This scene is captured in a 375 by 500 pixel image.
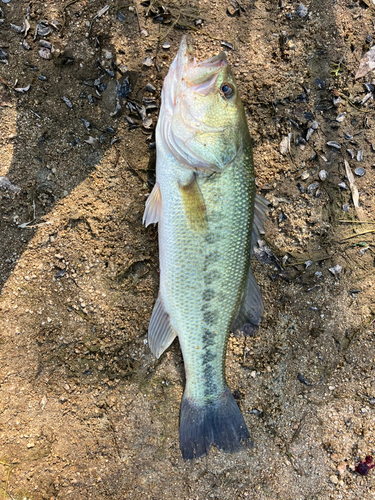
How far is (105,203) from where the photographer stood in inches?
105

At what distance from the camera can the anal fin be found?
2.57 m

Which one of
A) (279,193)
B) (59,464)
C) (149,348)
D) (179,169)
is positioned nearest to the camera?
(179,169)

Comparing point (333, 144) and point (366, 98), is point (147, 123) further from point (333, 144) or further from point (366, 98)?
point (366, 98)

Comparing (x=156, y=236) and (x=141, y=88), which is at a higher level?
(x=141, y=88)

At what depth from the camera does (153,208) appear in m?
2.50

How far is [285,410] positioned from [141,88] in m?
3.10

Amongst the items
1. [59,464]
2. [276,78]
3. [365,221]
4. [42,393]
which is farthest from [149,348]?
[276,78]

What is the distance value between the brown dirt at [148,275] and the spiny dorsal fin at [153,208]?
0.75ft

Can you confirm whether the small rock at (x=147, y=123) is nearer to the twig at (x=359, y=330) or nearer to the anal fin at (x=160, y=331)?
the anal fin at (x=160, y=331)

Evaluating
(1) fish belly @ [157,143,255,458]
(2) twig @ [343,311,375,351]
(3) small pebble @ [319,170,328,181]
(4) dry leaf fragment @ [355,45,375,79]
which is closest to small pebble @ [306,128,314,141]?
(3) small pebble @ [319,170,328,181]

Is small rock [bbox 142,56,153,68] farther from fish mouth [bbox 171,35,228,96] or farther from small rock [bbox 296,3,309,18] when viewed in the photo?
small rock [bbox 296,3,309,18]

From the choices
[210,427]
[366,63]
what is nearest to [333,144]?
[366,63]

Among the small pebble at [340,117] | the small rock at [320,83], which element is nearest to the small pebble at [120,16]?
the small rock at [320,83]

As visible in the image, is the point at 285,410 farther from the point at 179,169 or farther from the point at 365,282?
the point at 179,169
